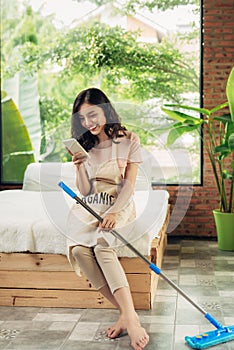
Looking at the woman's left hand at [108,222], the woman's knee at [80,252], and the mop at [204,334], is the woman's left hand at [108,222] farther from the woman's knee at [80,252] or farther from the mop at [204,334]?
the woman's knee at [80,252]

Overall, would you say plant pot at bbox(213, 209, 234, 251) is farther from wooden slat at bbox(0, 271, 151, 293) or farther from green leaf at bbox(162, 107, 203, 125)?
wooden slat at bbox(0, 271, 151, 293)

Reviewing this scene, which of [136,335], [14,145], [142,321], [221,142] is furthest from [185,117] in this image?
[136,335]

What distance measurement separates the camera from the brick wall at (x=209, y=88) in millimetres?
5648

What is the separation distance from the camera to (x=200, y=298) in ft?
12.1

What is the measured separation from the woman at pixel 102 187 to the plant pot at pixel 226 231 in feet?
7.08

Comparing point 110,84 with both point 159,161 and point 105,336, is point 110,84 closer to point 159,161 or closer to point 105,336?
point 159,161

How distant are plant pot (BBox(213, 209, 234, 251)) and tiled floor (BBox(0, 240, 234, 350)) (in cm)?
90

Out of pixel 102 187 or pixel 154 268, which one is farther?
pixel 102 187

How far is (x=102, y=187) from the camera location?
312 cm

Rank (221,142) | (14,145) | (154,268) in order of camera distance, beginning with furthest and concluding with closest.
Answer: (14,145) < (221,142) < (154,268)

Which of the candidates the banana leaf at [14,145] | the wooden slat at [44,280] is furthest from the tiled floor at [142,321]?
the banana leaf at [14,145]

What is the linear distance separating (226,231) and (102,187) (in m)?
2.32

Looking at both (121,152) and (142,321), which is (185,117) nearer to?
(121,152)

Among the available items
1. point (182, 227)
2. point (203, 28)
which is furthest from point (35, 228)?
point (203, 28)
